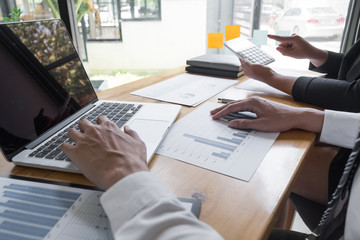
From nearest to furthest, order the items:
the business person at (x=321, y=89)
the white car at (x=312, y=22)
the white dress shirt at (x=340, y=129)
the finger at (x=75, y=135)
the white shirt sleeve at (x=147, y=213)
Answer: the white shirt sleeve at (x=147, y=213), the finger at (x=75, y=135), the white dress shirt at (x=340, y=129), the business person at (x=321, y=89), the white car at (x=312, y=22)

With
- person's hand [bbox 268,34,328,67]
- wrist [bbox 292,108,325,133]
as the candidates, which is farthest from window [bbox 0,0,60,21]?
wrist [bbox 292,108,325,133]

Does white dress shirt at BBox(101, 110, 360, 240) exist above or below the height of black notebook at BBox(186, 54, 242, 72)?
below

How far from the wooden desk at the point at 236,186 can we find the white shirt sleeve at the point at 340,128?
9 cm

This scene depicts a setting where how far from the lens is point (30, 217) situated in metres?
0.38

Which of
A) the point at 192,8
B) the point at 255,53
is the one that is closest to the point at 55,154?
the point at 255,53

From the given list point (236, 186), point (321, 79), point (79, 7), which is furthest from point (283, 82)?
point (79, 7)

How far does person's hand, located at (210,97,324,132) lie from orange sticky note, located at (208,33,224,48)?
1056mm

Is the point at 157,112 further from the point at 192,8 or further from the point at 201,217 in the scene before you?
the point at 192,8

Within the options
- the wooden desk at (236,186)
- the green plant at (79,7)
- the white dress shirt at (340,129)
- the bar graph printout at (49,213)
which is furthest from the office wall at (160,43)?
the bar graph printout at (49,213)

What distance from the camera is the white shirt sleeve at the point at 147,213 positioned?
1.04 feet

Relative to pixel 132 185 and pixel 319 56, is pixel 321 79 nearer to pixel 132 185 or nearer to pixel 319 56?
pixel 319 56

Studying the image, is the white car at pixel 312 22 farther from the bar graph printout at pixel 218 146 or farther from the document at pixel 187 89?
the bar graph printout at pixel 218 146

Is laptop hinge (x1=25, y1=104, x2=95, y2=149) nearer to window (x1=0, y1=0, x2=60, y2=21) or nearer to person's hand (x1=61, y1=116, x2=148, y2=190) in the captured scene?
person's hand (x1=61, y1=116, x2=148, y2=190)

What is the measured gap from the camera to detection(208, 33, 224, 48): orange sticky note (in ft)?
5.54
